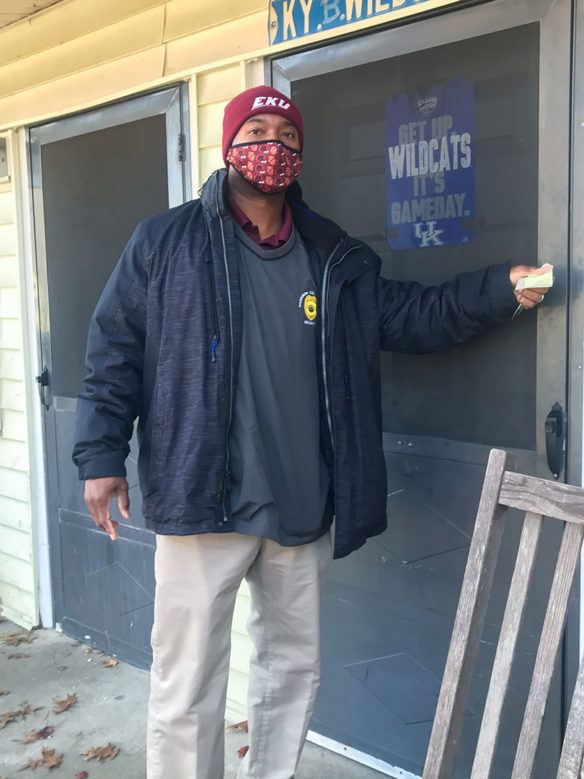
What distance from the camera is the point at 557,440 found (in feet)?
7.33

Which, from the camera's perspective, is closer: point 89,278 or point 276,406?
point 276,406

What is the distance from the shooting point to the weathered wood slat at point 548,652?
61.0 inches

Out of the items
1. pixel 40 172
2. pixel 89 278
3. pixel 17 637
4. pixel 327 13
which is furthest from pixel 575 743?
pixel 40 172

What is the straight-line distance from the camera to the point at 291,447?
2156 millimetres

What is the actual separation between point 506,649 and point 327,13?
2065mm

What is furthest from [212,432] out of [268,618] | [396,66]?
[396,66]

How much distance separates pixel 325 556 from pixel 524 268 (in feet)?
3.32

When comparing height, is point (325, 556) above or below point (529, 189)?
below

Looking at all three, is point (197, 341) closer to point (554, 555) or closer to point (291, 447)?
point (291, 447)

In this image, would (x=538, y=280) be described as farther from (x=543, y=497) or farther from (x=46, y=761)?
(x=46, y=761)

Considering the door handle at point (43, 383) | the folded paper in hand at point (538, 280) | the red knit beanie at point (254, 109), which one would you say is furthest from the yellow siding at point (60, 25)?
the folded paper in hand at point (538, 280)

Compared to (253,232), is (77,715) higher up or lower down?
lower down

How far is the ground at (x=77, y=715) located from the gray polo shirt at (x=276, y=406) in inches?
46.0

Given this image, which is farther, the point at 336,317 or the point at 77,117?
the point at 77,117
